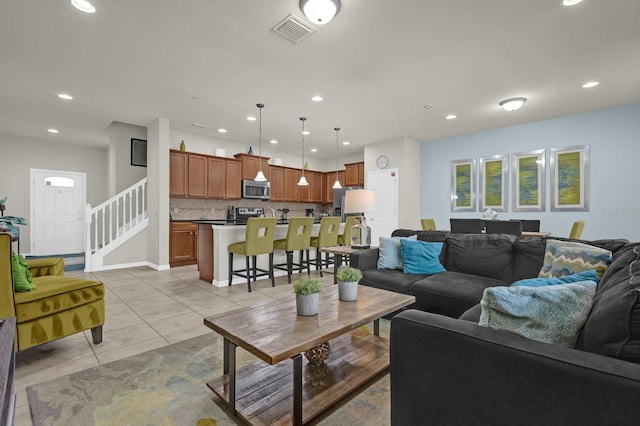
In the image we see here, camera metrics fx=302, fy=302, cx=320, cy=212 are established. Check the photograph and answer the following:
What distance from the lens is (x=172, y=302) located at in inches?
138

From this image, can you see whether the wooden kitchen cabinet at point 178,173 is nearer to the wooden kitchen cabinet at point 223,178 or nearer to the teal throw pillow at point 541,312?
the wooden kitchen cabinet at point 223,178

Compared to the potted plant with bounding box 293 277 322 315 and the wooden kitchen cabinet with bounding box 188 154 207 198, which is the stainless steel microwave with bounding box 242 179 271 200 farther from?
the potted plant with bounding box 293 277 322 315

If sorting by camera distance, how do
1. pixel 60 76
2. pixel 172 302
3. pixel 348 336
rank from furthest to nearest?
pixel 60 76
pixel 172 302
pixel 348 336

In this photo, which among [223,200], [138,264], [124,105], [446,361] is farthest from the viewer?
[223,200]

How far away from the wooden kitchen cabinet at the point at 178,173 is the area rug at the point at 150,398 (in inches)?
178

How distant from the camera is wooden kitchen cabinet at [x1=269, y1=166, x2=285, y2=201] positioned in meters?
7.70

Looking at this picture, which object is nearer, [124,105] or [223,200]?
[124,105]

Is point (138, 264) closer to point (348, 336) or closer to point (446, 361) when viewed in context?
point (348, 336)

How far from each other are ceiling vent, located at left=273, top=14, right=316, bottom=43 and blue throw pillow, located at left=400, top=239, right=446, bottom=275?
2.25 meters

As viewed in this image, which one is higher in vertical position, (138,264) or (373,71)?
(373,71)

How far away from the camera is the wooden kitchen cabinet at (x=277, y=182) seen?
7.70m

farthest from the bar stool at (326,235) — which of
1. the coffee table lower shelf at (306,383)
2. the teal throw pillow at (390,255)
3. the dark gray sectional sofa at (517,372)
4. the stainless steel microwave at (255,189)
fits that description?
the dark gray sectional sofa at (517,372)

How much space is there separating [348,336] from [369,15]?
104 inches

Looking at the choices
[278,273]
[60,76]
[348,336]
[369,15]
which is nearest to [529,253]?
[348,336]
